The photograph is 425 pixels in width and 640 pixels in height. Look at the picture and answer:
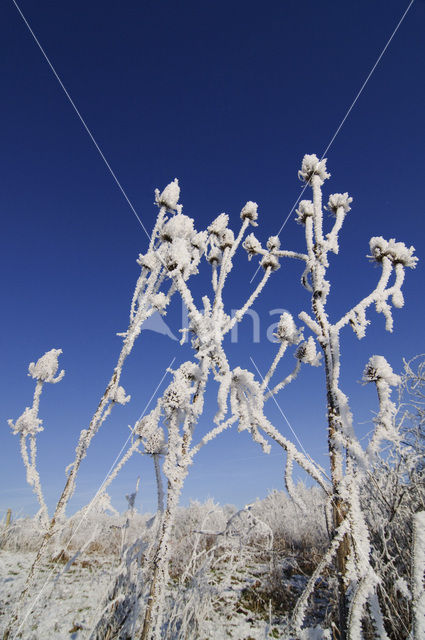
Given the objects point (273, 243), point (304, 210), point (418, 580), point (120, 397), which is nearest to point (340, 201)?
point (304, 210)

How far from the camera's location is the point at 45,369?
12.6ft

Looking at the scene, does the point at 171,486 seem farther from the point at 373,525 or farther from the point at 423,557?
the point at 373,525

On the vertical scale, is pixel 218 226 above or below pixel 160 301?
above

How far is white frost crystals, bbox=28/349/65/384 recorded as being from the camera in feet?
12.6

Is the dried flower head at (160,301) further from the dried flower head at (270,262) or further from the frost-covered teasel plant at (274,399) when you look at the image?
the dried flower head at (270,262)

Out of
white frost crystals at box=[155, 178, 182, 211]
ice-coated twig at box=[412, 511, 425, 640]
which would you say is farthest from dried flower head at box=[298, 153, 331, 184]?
ice-coated twig at box=[412, 511, 425, 640]

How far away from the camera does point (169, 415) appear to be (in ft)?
6.16

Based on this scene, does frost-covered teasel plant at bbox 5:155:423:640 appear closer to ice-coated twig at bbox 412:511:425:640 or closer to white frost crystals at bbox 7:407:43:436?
ice-coated twig at bbox 412:511:425:640

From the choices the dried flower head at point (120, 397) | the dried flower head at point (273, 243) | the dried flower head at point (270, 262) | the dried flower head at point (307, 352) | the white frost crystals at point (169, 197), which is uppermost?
the white frost crystals at point (169, 197)

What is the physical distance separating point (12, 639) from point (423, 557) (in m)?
3.30

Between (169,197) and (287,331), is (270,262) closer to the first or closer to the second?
(287,331)

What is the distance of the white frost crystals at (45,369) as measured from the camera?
384 cm

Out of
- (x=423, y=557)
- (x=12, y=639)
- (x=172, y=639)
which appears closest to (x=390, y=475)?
(x=172, y=639)

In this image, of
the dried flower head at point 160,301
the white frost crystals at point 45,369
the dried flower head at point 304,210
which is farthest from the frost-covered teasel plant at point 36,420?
the dried flower head at point 304,210
